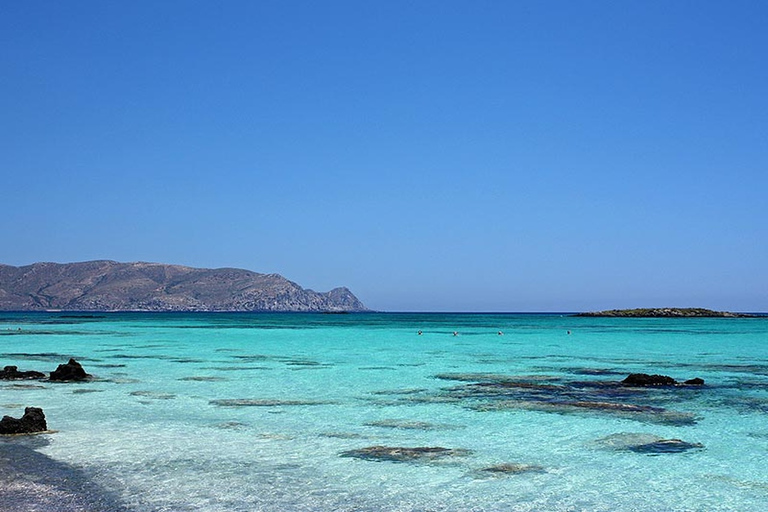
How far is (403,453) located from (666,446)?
5486 millimetres

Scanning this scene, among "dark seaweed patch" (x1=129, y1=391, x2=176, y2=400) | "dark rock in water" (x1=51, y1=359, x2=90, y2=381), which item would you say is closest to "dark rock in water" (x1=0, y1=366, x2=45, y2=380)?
"dark rock in water" (x1=51, y1=359, x2=90, y2=381)

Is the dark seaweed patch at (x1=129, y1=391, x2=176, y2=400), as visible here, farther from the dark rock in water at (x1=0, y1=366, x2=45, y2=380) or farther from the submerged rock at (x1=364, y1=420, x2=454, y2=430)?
the submerged rock at (x1=364, y1=420, x2=454, y2=430)

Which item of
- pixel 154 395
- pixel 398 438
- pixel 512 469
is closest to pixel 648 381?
pixel 398 438

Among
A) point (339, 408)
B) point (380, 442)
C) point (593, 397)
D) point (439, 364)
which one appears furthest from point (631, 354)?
point (380, 442)

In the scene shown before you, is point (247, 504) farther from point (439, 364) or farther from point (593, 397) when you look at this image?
point (439, 364)

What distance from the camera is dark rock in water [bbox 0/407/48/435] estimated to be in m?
14.4

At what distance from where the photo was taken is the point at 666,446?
14289 mm

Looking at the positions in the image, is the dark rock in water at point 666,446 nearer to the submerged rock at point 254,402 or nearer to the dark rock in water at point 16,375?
the submerged rock at point 254,402

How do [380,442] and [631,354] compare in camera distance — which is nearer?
[380,442]

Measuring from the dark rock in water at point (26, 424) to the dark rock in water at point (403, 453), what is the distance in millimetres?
6781

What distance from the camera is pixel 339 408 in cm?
1941

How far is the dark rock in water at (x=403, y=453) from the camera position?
13.0 m

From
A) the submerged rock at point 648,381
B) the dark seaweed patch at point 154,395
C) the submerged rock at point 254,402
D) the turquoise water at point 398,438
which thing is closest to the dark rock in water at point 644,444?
the turquoise water at point 398,438

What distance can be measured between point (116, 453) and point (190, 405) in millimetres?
6321
